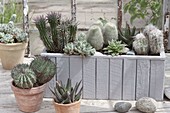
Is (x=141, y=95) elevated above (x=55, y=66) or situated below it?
below

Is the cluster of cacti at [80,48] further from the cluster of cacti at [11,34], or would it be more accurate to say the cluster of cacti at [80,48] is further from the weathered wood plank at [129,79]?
the cluster of cacti at [11,34]

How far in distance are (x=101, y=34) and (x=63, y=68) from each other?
1.61ft

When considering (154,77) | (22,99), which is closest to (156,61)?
(154,77)

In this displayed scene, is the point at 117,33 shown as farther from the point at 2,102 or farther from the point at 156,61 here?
the point at 2,102

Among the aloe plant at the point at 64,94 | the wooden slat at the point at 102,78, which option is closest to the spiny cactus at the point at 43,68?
the aloe plant at the point at 64,94

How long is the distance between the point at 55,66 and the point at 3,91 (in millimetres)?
795

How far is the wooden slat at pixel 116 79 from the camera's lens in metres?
3.50

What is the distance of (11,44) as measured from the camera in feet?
13.8

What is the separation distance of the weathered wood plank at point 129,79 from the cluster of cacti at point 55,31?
59 centimetres

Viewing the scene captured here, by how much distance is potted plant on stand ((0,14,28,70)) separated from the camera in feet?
13.8

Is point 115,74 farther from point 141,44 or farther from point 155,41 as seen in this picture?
point 155,41

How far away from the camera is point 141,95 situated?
11.7 feet

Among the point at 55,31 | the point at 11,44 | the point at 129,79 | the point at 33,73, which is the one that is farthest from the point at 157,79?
the point at 11,44

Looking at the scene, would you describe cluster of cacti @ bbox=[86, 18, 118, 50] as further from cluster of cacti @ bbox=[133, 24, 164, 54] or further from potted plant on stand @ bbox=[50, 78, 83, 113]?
potted plant on stand @ bbox=[50, 78, 83, 113]
